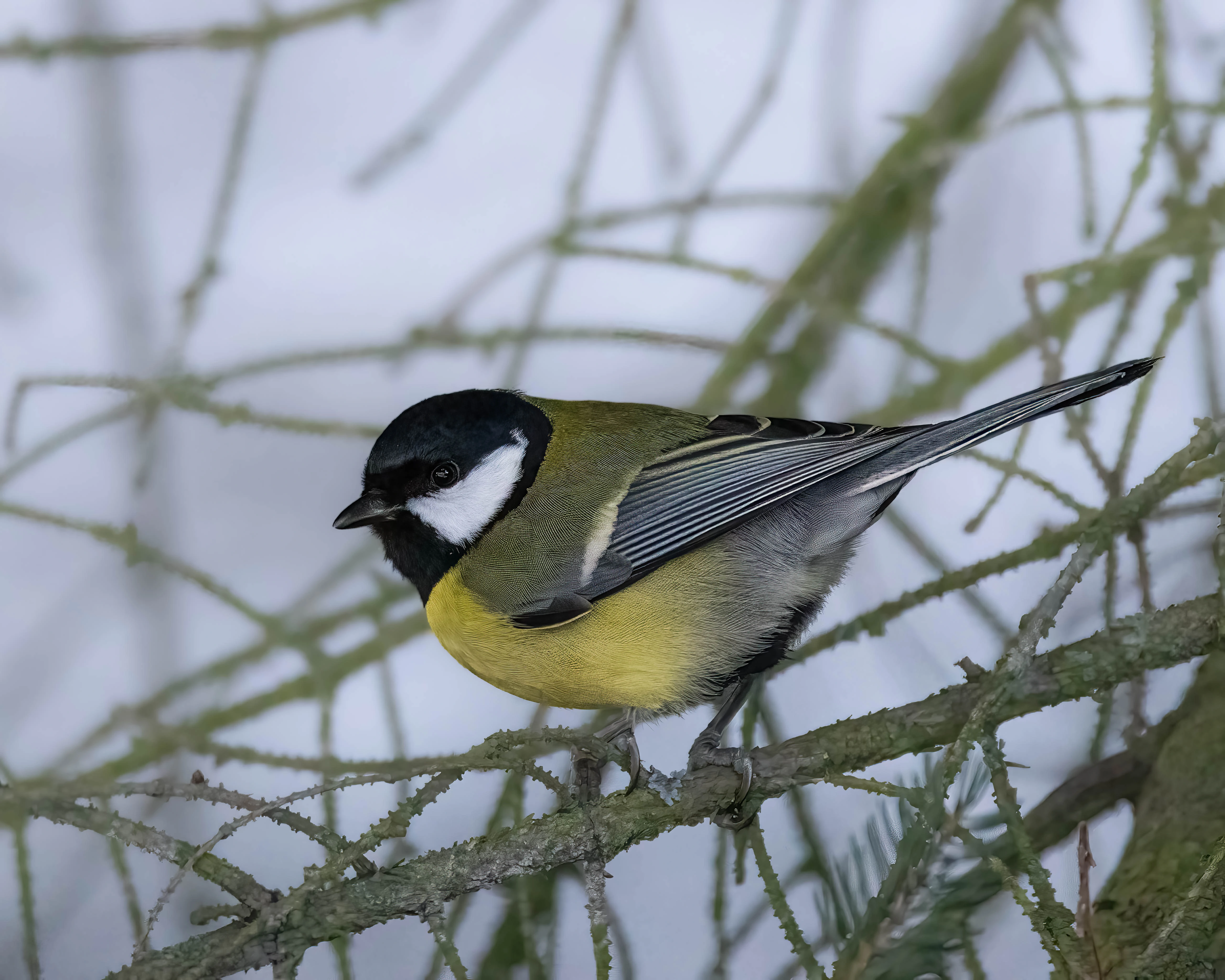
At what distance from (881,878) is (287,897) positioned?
0.39 m

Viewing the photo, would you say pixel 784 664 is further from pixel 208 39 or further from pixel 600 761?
pixel 208 39

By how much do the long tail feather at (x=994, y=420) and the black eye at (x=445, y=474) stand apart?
42cm

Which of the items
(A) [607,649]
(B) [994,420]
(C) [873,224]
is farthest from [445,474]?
(C) [873,224]

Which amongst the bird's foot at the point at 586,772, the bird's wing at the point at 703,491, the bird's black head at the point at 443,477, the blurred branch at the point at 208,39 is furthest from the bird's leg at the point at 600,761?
the blurred branch at the point at 208,39

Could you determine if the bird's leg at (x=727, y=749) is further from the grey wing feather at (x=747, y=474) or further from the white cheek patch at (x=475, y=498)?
the white cheek patch at (x=475, y=498)

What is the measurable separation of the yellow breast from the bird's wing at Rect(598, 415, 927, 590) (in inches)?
1.4

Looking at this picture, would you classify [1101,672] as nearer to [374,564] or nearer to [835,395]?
[835,395]

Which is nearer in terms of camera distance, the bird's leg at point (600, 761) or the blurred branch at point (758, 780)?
the blurred branch at point (758, 780)

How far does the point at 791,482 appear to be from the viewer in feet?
3.47

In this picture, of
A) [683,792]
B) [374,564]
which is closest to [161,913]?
[683,792]

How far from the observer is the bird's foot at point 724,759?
94cm

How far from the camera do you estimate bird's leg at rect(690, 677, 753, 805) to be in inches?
37.0

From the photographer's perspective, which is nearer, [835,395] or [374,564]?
[374,564]

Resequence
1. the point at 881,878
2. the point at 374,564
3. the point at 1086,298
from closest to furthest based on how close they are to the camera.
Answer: the point at 881,878 < the point at 1086,298 < the point at 374,564
